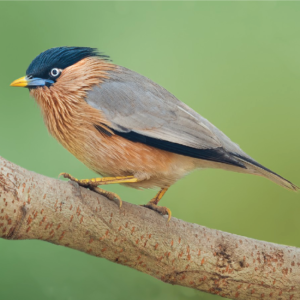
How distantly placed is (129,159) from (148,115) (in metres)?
0.27

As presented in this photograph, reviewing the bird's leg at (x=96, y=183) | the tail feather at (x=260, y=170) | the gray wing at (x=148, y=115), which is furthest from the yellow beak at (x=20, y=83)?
the tail feather at (x=260, y=170)

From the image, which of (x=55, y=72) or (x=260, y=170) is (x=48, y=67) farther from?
(x=260, y=170)

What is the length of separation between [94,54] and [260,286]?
1629 mm

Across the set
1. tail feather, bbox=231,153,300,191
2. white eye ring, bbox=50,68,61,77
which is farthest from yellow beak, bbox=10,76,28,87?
tail feather, bbox=231,153,300,191

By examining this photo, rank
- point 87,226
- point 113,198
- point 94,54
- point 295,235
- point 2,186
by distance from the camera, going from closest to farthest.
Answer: point 2,186 < point 87,226 < point 113,198 < point 94,54 < point 295,235

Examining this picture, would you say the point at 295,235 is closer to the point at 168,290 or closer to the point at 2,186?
the point at 168,290

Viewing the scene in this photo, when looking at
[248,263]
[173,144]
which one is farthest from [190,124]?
[248,263]

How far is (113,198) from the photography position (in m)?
2.08

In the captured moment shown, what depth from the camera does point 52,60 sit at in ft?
7.75

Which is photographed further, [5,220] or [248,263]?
[248,263]

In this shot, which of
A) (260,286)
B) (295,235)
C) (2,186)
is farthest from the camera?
(295,235)

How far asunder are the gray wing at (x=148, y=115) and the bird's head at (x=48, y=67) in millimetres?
241

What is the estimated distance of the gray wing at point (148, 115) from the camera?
223 centimetres

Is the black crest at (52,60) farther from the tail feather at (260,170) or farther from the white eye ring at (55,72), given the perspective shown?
the tail feather at (260,170)
